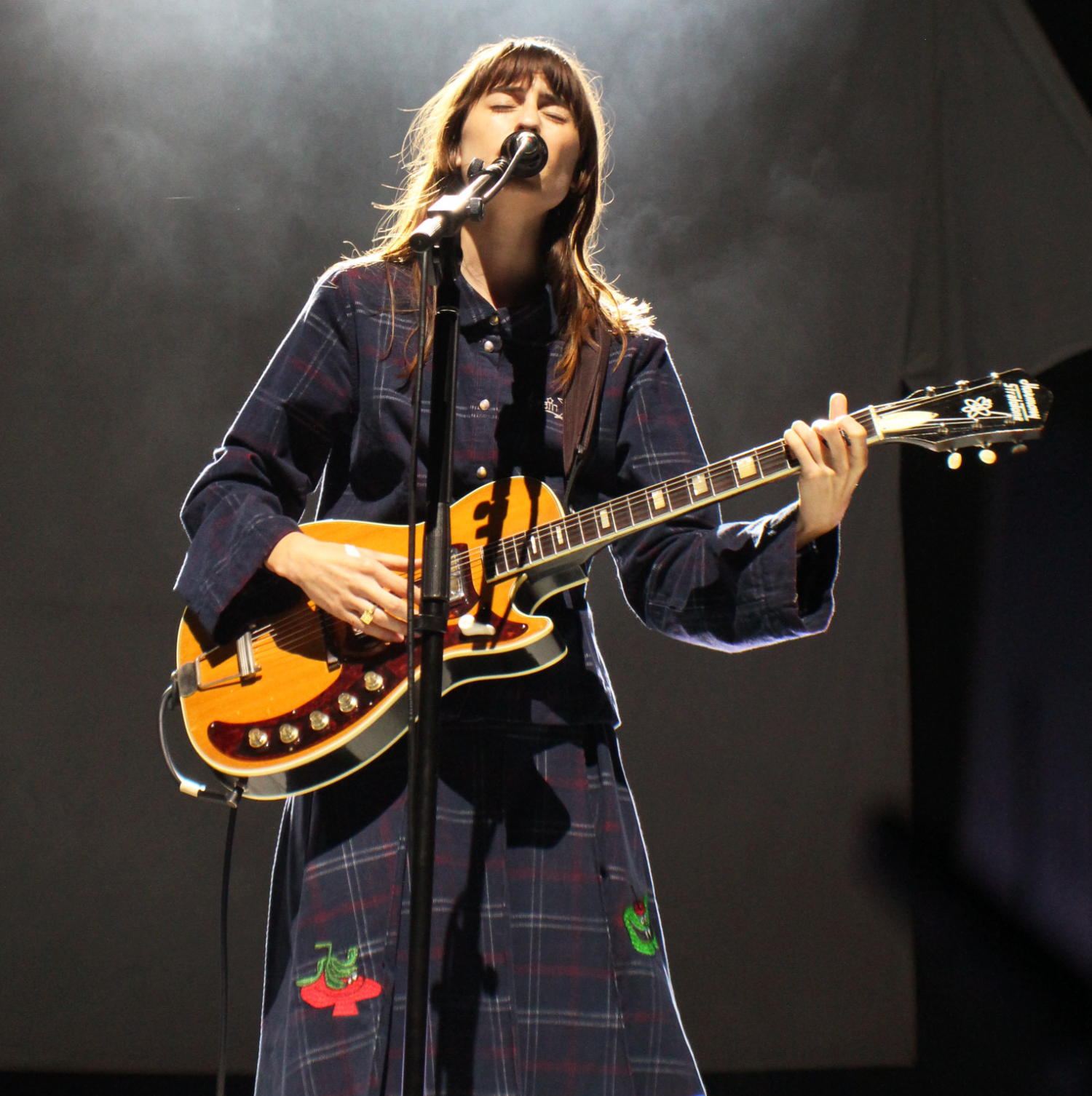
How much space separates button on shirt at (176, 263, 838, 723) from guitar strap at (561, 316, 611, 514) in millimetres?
16

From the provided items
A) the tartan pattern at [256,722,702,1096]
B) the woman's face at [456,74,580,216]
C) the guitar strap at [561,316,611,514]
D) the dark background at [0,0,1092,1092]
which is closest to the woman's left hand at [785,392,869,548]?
the guitar strap at [561,316,611,514]

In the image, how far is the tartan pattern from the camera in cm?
115

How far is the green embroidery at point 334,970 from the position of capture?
1172mm

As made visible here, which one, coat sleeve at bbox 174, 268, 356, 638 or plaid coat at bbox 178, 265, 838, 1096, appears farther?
coat sleeve at bbox 174, 268, 356, 638

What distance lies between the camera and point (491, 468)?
144 centimetres

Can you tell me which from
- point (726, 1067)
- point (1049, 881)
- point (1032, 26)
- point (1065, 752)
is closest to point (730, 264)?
point (1032, 26)

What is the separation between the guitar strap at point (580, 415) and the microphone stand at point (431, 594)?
347 mm

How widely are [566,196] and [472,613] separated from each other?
2.36 ft

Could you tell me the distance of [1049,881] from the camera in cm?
232

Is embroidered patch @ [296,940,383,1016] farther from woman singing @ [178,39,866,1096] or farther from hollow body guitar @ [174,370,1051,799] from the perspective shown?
hollow body guitar @ [174,370,1051,799]

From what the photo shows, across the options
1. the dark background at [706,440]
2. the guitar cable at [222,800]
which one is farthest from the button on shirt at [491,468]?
the dark background at [706,440]

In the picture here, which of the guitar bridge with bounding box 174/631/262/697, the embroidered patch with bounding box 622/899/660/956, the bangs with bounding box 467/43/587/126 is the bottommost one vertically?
the embroidered patch with bounding box 622/899/660/956

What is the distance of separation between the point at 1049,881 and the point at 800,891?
54cm

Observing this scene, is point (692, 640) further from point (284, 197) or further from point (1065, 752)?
point (284, 197)
